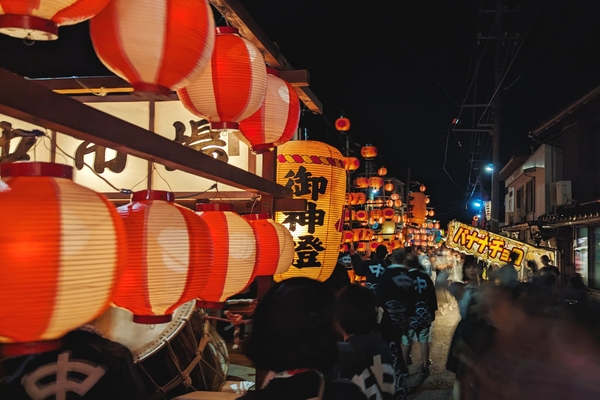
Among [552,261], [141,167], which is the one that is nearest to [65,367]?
[141,167]

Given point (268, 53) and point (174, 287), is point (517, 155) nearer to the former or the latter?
point (268, 53)

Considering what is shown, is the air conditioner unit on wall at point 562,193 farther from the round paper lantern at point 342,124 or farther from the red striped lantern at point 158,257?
the red striped lantern at point 158,257

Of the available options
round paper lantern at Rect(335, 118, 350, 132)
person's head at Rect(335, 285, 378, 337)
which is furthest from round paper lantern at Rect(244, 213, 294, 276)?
round paper lantern at Rect(335, 118, 350, 132)

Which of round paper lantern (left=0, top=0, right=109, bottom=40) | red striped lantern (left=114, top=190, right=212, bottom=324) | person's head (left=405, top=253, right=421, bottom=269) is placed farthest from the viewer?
person's head (left=405, top=253, right=421, bottom=269)

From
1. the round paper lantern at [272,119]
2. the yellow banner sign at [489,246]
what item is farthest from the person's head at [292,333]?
the yellow banner sign at [489,246]

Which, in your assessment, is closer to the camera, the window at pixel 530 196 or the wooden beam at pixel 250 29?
the wooden beam at pixel 250 29

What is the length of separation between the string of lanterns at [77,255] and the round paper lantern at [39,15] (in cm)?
70

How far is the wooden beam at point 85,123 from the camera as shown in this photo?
2.00m

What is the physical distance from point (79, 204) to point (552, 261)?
15.2 m

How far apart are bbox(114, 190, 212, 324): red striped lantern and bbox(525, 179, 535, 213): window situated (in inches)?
1056

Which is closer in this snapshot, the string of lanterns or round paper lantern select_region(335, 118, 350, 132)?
the string of lanterns

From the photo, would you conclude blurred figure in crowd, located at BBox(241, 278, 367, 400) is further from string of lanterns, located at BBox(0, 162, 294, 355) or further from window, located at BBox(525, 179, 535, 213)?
window, located at BBox(525, 179, 535, 213)

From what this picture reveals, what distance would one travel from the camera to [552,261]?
48.1ft

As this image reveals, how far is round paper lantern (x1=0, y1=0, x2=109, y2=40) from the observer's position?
2.29m
